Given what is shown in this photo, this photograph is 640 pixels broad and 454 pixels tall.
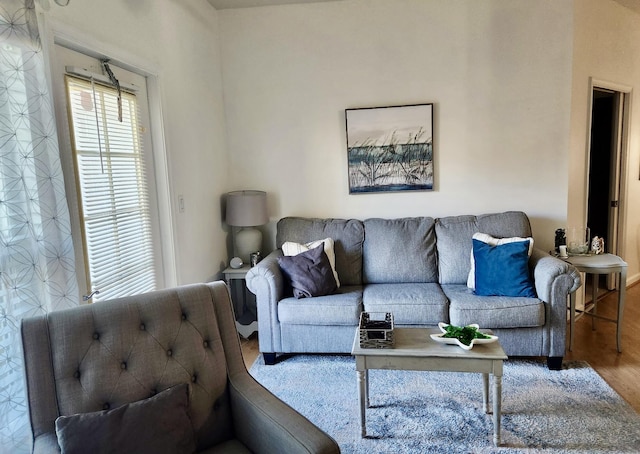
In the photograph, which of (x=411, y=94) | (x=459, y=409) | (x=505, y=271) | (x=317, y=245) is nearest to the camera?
(x=459, y=409)

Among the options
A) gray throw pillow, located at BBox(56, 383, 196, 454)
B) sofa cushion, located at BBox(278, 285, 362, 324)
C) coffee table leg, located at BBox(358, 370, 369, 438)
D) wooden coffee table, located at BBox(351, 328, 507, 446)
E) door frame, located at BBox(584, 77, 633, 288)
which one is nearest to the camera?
gray throw pillow, located at BBox(56, 383, 196, 454)

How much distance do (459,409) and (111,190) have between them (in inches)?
86.9

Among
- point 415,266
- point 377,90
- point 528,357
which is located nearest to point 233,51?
point 377,90

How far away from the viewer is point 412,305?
2.85m

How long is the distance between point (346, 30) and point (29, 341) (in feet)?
10.5

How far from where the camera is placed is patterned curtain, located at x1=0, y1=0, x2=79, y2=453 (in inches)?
58.0

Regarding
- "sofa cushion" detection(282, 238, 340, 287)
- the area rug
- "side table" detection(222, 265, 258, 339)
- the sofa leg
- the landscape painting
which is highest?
the landscape painting

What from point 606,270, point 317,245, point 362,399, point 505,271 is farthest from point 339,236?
point 606,270

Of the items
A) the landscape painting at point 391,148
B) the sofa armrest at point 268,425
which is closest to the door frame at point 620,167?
the landscape painting at point 391,148

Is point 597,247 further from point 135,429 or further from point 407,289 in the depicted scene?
point 135,429

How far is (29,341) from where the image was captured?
1326 mm

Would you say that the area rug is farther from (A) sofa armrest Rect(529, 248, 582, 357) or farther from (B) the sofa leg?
(A) sofa armrest Rect(529, 248, 582, 357)

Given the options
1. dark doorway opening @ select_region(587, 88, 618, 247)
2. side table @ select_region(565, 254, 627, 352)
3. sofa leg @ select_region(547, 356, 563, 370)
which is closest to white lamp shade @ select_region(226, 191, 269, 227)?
sofa leg @ select_region(547, 356, 563, 370)

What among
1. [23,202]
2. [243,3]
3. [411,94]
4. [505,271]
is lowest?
[505,271]
